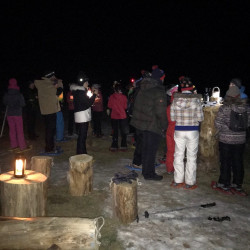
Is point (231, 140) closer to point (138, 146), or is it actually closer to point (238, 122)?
point (238, 122)

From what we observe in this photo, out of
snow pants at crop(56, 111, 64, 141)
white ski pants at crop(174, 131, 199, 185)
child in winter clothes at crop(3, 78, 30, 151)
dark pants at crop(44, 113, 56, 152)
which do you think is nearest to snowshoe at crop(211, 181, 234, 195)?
white ski pants at crop(174, 131, 199, 185)

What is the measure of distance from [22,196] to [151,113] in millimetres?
3117

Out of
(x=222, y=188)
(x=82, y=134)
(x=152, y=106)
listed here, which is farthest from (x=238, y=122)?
(x=82, y=134)

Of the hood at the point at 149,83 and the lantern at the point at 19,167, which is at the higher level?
the hood at the point at 149,83

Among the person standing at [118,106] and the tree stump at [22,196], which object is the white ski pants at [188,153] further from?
the person standing at [118,106]

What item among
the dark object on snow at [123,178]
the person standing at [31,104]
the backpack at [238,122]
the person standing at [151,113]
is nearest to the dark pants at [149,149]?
the person standing at [151,113]

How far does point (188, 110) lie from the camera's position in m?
5.34

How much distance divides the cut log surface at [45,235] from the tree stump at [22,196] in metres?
0.72

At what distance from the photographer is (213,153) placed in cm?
667

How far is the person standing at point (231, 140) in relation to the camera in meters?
5.13

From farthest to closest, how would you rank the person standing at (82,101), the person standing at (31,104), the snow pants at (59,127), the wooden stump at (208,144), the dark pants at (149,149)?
the person standing at (31,104)
the snow pants at (59,127)
the person standing at (82,101)
the wooden stump at (208,144)
the dark pants at (149,149)

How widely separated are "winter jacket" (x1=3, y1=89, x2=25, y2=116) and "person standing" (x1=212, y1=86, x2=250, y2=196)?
564 cm

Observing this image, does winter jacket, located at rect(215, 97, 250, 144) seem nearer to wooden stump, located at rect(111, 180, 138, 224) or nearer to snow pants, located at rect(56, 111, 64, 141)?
wooden stump, located at rect(111, 180, 138, 224)

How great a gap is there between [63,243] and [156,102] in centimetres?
349
